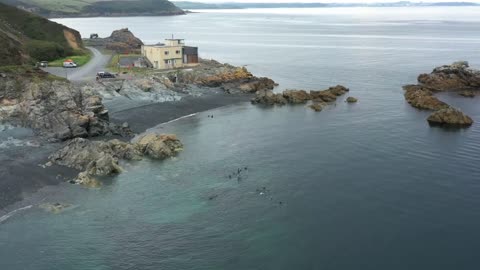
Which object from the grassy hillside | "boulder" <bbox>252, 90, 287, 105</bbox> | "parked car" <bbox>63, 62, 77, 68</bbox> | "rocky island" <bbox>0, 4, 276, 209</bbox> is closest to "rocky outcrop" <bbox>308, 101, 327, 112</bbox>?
"boulder" <bbox>252, 90, 287, 105</bbox>

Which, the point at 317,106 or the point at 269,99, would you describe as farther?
the point at 269,99

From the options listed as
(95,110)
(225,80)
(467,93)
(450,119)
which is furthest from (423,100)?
(95,110)

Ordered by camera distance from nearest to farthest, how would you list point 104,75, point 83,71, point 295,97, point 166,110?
point 166,110
point 104,75
point 295,97
point 83,71

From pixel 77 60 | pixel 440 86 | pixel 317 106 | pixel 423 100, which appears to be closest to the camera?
pixel 317 106

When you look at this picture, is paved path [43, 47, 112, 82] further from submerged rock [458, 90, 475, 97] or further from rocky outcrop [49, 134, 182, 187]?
submerged rock [458, 90, 475, 97]

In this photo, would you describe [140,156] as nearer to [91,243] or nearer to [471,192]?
[91,243]

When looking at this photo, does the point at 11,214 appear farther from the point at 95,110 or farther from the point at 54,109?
the point at 95,110

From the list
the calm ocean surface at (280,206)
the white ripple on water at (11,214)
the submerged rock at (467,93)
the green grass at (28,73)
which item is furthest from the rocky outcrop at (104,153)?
the submerged rock at (467,93)
